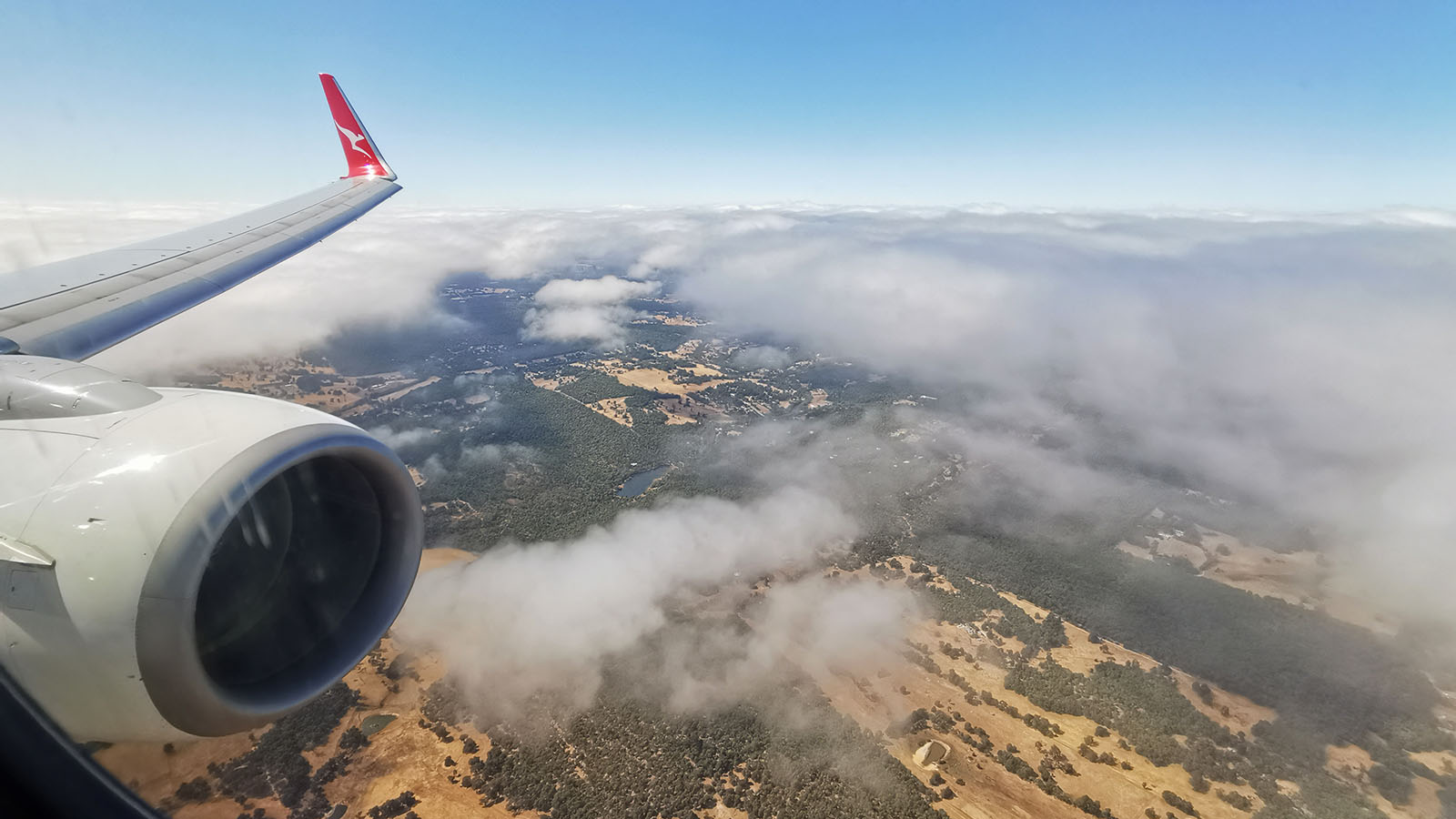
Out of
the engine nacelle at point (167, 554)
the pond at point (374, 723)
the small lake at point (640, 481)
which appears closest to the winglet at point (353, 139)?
the engine nacelle at point (167, 554)

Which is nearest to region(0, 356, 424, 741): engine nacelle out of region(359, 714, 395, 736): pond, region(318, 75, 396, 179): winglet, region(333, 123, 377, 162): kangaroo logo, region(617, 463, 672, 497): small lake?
region(318, 75, 396, 179): winglet

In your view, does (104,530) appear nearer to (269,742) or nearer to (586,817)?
(586,817)

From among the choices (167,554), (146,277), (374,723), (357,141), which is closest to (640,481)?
(374,723)

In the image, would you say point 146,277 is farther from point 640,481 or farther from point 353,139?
point 640,481

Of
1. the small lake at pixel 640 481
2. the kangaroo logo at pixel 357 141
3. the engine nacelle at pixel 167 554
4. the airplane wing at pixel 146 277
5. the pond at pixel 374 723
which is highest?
the kangaroo logo at pixel 357 141

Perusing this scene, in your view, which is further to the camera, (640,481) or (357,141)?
(640,481)

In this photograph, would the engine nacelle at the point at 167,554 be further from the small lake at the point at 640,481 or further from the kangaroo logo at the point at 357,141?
the small lake at the point at 640,481

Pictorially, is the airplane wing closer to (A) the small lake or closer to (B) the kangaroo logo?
(B) the kangaroo logo
